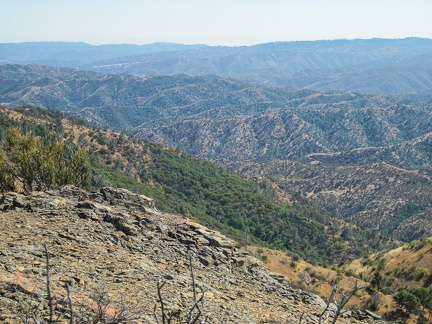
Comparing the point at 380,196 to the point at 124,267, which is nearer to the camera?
the point at 124,267

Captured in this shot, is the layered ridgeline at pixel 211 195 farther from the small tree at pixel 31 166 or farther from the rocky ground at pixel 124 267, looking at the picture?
the rocky ground at pixel 124 267

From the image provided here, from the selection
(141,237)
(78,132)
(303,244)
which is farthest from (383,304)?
(78,132)

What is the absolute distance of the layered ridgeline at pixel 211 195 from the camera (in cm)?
8031

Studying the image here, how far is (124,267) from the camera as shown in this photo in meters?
15.0

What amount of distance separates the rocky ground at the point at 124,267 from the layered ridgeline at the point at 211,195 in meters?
44.0

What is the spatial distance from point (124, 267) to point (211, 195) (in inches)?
3399

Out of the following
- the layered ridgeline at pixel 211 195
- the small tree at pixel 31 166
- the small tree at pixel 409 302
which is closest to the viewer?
the small tree at pixel 31 166

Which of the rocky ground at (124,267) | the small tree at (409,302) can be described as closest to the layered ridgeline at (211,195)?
the small tree at (409,302)

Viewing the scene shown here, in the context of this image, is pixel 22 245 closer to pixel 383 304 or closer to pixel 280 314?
pixel 280 314

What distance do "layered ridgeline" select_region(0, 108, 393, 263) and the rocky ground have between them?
44.0 metres

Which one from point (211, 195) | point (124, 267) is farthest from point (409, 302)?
point (211, 195)

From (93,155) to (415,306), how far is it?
82.1 meters

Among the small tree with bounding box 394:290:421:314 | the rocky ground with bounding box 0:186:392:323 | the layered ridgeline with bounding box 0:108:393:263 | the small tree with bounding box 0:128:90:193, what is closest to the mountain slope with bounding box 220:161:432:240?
the layered ridgeline with bounding box 0:108:393:263

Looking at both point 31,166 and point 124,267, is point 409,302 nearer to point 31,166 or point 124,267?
point 124,267
